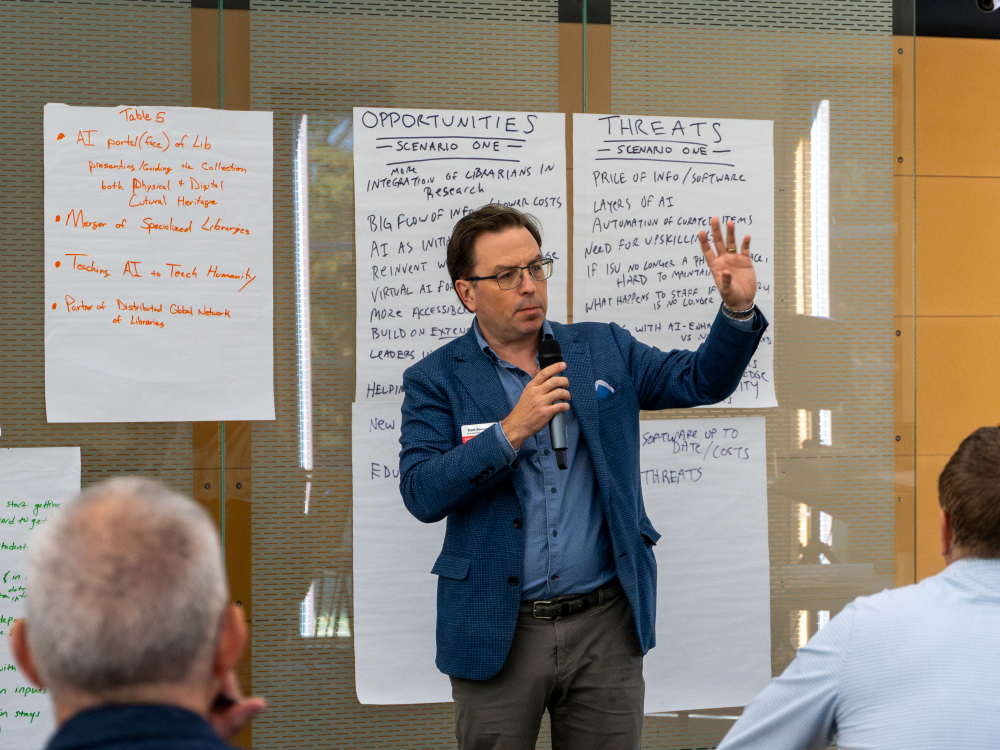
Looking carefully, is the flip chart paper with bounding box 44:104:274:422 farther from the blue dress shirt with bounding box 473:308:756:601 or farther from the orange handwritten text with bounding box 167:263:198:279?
the blue dress shirt with bounding box 473:308:756:601

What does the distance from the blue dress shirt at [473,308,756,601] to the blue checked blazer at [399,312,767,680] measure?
36mm

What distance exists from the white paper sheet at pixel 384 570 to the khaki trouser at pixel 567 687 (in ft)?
2.37

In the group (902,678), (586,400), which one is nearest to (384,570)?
(586,400)

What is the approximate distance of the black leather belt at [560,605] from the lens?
6.56 ft

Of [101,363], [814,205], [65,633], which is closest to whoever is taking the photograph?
[65,633]

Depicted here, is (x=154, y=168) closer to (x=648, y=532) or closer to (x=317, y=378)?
(x=317, y=378)

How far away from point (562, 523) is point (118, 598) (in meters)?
1.37

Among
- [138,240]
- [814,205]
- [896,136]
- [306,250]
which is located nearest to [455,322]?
[306,250]

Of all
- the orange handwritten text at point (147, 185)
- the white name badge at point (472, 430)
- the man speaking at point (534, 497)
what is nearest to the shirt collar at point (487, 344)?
the man speaking at point (534, 497)

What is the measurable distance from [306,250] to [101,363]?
0.71 m

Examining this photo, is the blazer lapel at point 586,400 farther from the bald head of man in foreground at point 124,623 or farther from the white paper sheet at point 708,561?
the bald head of man in foreground at point 124,623

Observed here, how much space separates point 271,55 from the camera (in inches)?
108

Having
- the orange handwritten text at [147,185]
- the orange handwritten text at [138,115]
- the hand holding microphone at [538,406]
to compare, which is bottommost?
the hand holding microphone at [538,406]

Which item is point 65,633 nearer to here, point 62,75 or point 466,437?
point 466,437
